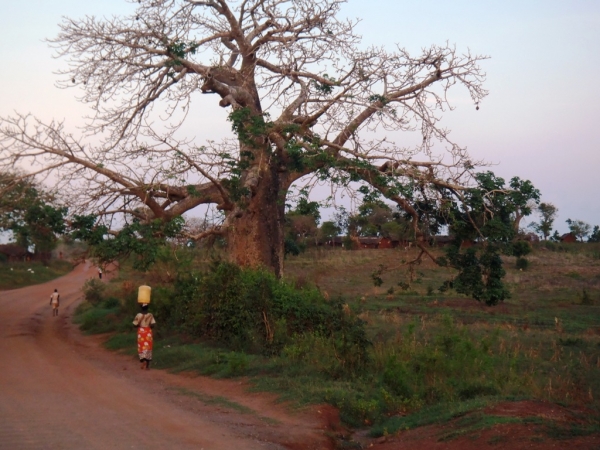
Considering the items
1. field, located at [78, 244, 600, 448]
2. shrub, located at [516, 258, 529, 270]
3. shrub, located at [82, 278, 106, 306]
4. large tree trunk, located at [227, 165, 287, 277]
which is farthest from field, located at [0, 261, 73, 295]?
large tree trunk, located at [227, 165, 287, 277]

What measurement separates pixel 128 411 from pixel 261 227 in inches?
276

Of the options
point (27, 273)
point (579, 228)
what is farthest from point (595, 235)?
point (27, 273)

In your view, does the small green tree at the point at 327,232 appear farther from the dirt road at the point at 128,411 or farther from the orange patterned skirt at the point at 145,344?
the orange patterned skirt at the point at 145,344

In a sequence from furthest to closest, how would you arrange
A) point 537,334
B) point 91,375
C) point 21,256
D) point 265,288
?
point 21,256
point 537,334
point 265,288
point 91,375

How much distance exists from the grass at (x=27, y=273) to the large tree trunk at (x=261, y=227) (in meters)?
29.8

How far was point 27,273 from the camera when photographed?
154 ft

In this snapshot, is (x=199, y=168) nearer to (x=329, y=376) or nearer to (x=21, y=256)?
(x=329, y=376)

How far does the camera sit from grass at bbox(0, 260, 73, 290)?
43000mm

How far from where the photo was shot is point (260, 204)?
1500 centimetres

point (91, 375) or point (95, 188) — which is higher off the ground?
point (95, 188)

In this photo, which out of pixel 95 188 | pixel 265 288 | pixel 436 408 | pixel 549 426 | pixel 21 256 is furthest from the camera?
pixel 21 256

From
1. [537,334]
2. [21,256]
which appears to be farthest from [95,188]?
[21,256]

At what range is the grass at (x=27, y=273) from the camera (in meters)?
43.0

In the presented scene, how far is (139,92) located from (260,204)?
3552mm
